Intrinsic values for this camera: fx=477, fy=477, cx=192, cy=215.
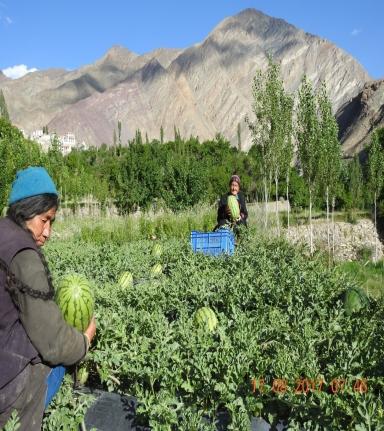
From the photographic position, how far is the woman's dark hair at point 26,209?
2324 millimetres

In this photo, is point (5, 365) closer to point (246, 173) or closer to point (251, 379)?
point (251, 379)

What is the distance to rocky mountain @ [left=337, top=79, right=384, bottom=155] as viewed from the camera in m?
90.8

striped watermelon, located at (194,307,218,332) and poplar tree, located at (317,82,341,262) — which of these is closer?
striped watermelon, located at (194,307,218,332)

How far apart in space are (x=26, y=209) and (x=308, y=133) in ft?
65.9

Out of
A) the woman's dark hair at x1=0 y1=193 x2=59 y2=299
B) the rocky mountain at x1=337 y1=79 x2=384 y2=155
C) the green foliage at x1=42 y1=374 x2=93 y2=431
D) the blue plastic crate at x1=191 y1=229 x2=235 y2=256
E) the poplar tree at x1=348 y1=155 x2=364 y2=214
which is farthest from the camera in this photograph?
the rocky mountain at x1=337 y1=79 x2=384 y2=155

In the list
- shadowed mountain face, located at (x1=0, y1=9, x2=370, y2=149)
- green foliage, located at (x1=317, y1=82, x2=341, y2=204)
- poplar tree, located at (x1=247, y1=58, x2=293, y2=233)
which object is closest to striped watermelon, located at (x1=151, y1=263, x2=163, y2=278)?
poplar tree, located at (x1=247, y1=58, x2=293, y2=233)

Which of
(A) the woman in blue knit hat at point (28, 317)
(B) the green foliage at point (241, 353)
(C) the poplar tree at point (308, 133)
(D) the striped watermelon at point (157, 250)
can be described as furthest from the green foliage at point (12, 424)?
(C) the poplar tree at point (308, 133)

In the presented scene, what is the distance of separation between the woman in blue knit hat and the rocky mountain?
294ft

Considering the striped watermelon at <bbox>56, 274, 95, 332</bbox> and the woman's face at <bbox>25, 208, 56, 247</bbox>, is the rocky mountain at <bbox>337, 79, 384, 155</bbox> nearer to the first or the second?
the striped watermelon at <bbox>56, 274, 95, 332</bbox>

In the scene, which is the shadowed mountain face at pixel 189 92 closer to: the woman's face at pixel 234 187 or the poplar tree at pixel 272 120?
the poplar tree at pixel 272 120

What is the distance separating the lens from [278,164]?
814 inches

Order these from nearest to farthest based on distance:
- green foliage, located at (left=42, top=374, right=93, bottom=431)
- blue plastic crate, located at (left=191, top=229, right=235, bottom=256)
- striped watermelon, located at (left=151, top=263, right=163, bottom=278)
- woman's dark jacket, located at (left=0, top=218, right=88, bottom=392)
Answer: woman's dark jacket, located at (left=0, top=218, right=88, bottom=392) → green foliage, located at (left=42, top=374, right=93, bottom=431) → striped watermelon, located at (left=151, top=263, right=163, bottom=278) → blue plastic crate, located at (left=191, top=229, right=235, bottom=256)

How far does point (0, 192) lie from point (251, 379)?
58.9 ft

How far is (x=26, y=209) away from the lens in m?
2.34
